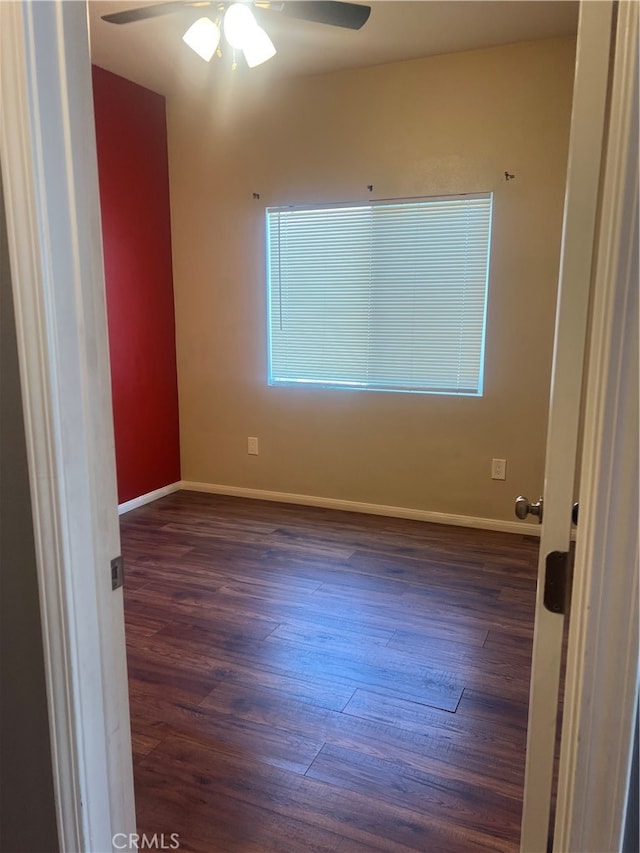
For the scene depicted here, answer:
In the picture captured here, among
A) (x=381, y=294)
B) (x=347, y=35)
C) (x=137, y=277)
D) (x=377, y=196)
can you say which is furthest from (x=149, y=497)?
(x=347, y=35)

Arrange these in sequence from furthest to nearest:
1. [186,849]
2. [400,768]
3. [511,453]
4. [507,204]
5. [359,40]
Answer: [511,453], [507,204], [359,40], [400,768], [186,849]

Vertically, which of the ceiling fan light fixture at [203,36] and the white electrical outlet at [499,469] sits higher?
the ceiling fan light fixture at [203,36]

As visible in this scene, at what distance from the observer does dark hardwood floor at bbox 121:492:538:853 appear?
1549mm

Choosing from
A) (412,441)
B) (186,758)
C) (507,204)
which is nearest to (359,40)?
(507,204)

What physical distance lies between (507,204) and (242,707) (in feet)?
9.47

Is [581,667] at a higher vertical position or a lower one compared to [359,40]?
lower

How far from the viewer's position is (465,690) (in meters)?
2.07

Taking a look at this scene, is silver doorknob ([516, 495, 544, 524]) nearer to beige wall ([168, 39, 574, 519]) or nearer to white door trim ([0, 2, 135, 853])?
white door trim ([0, 2, 135, 853])

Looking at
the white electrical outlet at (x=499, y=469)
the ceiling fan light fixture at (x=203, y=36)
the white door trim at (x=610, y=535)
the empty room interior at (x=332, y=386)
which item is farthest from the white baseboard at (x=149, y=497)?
the white door trim at (x=610, y=535)

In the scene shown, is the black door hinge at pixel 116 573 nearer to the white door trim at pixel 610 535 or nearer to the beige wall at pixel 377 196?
the white door trim at pixel 610 535

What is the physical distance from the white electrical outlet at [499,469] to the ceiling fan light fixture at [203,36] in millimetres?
2619

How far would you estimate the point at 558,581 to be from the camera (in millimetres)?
863

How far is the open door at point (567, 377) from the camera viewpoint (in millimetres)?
737

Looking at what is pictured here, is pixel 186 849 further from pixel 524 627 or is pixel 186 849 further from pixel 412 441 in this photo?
pixel 412 441
